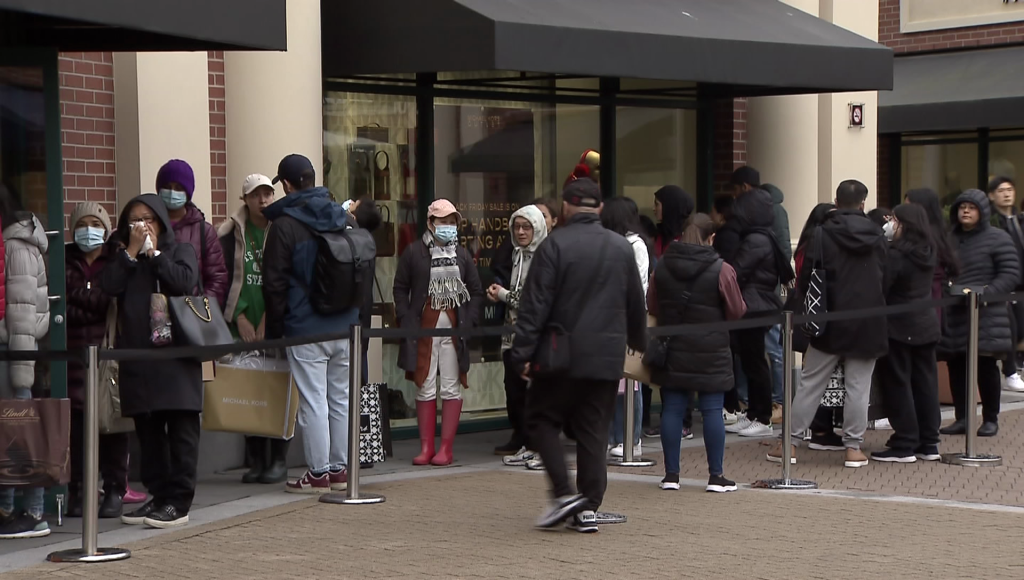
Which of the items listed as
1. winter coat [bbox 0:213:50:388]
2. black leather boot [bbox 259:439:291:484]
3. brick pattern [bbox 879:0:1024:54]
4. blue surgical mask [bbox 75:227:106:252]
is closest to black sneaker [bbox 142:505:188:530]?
winter coat [bbox 0:213:50:388]

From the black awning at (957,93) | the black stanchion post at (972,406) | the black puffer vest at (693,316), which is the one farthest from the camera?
the black awning at (957,93)

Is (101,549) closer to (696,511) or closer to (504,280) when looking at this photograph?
(696,511)

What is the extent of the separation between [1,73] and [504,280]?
12.8ft

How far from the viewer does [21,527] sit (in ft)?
26.4

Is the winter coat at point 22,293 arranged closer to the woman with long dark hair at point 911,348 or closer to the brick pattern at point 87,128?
the brick pattern at point 87,128

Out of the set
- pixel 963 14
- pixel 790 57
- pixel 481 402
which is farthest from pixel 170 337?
pixel 963 14

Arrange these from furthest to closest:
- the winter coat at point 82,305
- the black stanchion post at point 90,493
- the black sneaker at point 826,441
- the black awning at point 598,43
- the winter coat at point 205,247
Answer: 1. the black sneaker at point 826,441
2. the black awning at point 598,43
3. the winter coat at point 205,247
4. the winter coat at point 82,305
5. the black stanchion post at point 90,493

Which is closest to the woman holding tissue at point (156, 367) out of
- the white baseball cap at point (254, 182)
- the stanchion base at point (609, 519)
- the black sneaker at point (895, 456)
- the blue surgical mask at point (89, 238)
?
the blue surgical mask at point (89, 238)

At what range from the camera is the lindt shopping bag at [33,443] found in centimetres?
764

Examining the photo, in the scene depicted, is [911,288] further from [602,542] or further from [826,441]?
[602,542]

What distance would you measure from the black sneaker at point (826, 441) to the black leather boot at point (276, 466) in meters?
3.86

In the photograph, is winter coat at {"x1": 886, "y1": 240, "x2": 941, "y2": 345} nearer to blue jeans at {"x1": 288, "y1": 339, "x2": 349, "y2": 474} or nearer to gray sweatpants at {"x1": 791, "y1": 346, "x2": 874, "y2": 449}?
gray sweatpants at {"x1": 791, "y1": 346, "x2": 874, "y2": 449}

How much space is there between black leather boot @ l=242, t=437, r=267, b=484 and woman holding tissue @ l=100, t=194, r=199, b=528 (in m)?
1.51

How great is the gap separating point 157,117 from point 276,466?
2331 mm
